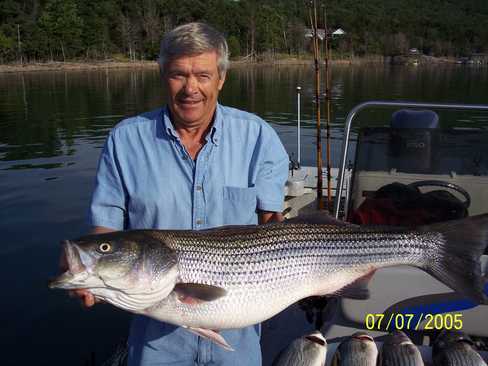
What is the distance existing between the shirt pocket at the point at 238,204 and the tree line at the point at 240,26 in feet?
155

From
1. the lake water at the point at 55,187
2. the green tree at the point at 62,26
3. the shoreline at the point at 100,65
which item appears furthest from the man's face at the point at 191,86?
the green tree at the point at 62,26

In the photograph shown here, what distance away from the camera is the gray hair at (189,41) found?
9.37 feet

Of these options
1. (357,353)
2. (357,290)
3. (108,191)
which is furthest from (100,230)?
(357,353)

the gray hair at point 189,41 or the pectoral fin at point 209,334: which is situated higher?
the gray hair at point 189,41

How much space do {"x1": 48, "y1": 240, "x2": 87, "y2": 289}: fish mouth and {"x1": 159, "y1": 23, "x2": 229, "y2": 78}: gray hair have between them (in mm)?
1231

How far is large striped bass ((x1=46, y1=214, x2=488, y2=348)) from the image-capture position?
264 cm

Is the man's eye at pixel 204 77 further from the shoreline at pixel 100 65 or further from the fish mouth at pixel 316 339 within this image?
the shoreline at pixel 100 65

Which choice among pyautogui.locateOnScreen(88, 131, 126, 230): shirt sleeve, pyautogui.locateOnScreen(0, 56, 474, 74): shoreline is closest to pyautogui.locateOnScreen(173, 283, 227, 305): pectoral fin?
pyautogui.locateOnScreen(88, 131, 126, 230): shirt sleeve

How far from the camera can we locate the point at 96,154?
58.8ft

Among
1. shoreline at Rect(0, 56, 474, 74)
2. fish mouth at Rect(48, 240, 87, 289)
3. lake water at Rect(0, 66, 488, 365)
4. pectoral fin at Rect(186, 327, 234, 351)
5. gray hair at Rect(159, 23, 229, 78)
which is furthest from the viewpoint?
shoreline at Rect(0, 56, 474, 74)

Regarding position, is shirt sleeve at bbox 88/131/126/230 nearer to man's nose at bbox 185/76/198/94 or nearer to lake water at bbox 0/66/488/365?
man's nose at bbox 185/76/198/94

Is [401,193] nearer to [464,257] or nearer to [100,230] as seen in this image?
[464,257]

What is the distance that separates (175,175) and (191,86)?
1.80 ft

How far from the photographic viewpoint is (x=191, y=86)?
114 inches
